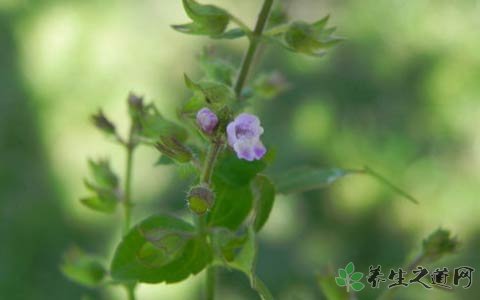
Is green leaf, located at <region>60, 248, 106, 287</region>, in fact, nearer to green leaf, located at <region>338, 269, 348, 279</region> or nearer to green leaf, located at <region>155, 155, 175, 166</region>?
green leaf, located at <region>155, 155, 175, 166</region>

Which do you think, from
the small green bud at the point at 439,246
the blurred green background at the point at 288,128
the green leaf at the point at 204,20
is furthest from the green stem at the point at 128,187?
the blurred green background at the point at 288,128

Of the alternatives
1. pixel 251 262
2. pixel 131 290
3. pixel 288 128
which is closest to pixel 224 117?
pixel 251 262

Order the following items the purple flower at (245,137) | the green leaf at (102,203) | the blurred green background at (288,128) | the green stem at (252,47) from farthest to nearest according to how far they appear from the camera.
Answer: the blurred green background at (288,128)
the green leaf at (102,203)
the green stem at (252,47)
the purple flower at (245,137)

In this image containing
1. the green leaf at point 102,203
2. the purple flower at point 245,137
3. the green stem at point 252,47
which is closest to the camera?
the purple flower at point 245,137

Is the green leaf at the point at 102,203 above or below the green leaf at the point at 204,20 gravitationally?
below

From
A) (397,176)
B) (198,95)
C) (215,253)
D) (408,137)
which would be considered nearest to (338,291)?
(215,253)

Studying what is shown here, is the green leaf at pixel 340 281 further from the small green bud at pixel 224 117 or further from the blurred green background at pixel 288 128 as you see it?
the blurred green background at pixel 288 128

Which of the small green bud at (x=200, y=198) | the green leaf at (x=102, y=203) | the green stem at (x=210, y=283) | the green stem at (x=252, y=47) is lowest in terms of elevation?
the green stem at (x=210, y=283)

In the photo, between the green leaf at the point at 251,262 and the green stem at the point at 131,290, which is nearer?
the green leaf at the point at 251,262

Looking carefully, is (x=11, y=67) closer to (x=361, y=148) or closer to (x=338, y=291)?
(x=361, y=148)
